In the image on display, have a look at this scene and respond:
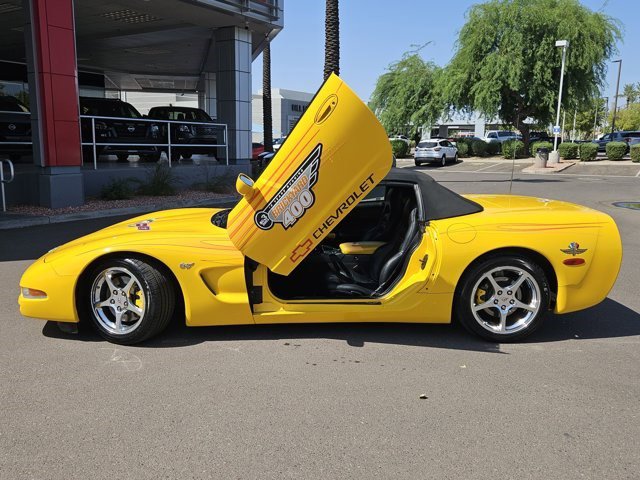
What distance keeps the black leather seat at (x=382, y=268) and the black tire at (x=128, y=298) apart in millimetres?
1304

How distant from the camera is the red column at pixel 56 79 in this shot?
10695 mm

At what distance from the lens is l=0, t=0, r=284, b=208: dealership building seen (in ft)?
35.8

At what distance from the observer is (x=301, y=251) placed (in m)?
3.94

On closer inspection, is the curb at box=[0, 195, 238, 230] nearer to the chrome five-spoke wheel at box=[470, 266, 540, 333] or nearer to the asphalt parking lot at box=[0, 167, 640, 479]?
the asphalt parking lot at box=[0, 167, 640, 479]

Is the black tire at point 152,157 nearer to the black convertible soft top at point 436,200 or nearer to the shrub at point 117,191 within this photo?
the shrub at point 117,191

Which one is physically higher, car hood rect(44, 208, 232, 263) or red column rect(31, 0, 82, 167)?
red column rect(31, 0, 82, 167)

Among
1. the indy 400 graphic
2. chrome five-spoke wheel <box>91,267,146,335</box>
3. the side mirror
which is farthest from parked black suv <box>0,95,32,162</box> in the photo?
the indy 400 graphic

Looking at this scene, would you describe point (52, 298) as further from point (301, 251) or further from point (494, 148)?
point (494, 148)

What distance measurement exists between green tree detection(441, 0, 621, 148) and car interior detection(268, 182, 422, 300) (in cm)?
3223

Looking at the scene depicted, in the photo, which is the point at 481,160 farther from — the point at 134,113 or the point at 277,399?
the point at 277,399

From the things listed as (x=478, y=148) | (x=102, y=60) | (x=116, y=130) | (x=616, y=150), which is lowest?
(x=478, y=148)

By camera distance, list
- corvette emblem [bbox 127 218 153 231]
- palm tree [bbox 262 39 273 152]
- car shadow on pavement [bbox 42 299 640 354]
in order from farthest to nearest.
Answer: palm tree [bbox 262 39 273 152], corvette emblem [bbox 127 218 153 231], car shadow on pavement [bbox 42 299 640 354]

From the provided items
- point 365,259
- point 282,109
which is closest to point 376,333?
point 365,259

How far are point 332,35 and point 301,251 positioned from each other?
1488 centimetres
